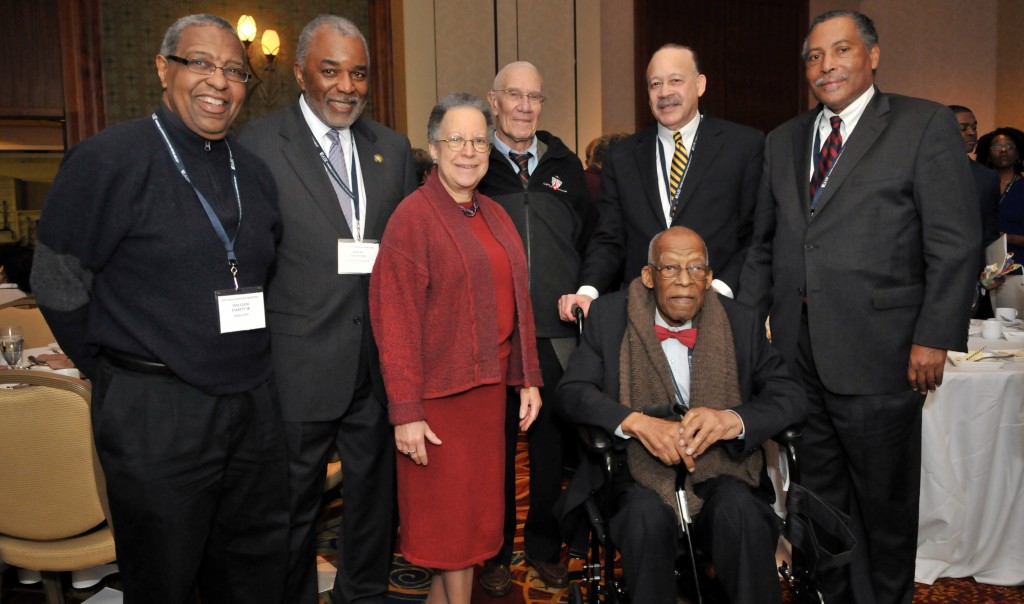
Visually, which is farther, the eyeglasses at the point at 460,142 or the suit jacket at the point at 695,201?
the suit jacket at the point at 695,201

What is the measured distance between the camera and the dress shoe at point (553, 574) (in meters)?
2.99

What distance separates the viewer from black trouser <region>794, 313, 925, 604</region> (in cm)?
248

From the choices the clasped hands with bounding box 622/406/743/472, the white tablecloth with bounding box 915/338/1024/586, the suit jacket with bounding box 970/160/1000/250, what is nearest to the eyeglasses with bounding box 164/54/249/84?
the clasped hands with bounding box 622/406/743/472

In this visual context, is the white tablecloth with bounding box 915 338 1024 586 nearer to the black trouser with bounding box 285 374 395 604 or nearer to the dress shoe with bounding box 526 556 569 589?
the dress shoe with bounding box 526 556 569 589

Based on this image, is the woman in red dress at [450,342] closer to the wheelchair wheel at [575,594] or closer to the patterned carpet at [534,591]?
the wheelchair wheel at [575,594]

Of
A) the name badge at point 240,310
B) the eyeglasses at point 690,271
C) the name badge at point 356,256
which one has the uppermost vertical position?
the name badge at point 356,256

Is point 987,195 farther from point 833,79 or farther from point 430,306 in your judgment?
point 430,306

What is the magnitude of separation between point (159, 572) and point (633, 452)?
1351 mm

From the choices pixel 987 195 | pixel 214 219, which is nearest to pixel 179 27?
pixel 214 219

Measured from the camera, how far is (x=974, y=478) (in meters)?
3.03

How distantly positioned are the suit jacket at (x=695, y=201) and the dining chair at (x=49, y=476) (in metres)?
1.76

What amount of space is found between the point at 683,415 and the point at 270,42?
22.1 ft

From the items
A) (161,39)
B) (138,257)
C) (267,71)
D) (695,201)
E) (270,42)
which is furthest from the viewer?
(267,71)

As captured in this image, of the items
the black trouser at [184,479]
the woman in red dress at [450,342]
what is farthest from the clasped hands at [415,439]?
the black trouser at [184,479]
